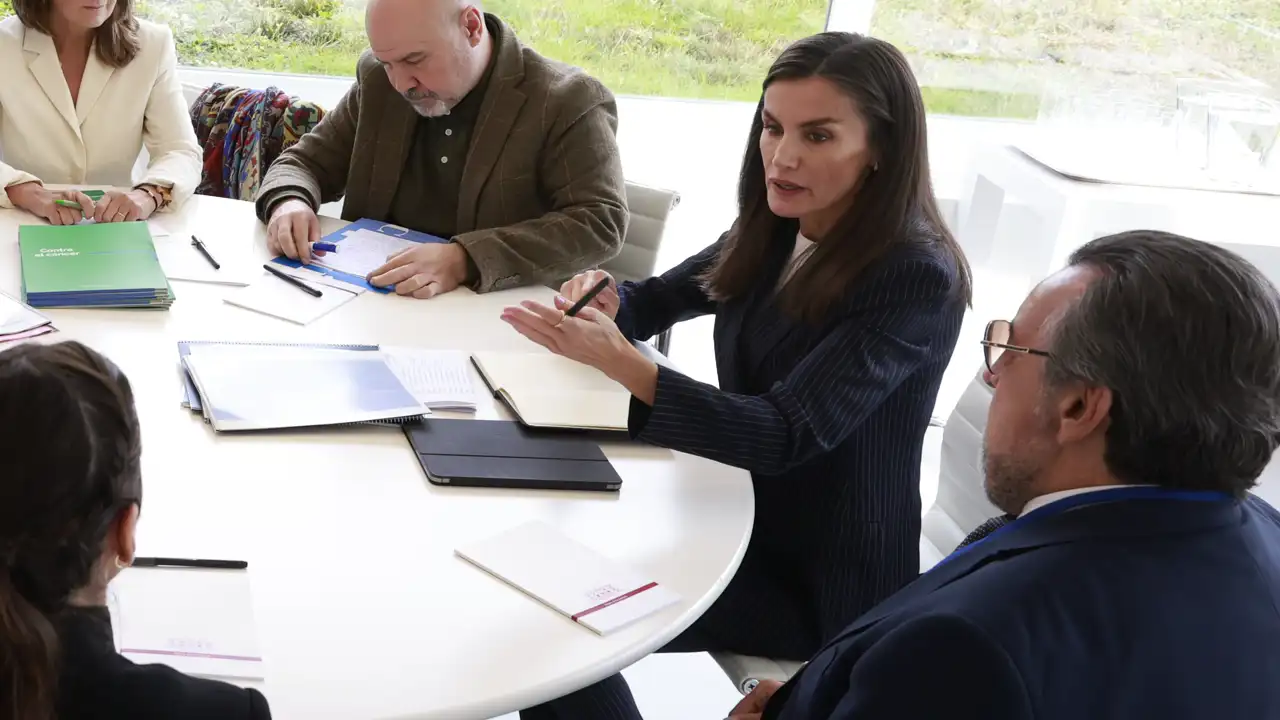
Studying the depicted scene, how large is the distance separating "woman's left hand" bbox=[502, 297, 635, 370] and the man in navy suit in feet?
2.12

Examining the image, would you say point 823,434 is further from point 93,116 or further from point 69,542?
point 93,116

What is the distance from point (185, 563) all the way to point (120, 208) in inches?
51.9

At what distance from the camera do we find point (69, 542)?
900 mm

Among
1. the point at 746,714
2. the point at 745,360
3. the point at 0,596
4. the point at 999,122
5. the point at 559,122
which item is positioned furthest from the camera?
the point at 999,122

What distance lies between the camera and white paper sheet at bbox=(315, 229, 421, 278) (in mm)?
2281

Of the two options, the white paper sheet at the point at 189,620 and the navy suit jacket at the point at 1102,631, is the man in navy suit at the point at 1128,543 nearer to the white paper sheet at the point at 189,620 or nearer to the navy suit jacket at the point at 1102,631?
the navy suit jacket at the point at 1102,631

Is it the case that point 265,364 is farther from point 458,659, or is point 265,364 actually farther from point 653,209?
point 653,209

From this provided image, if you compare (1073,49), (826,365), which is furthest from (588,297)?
(1073,49)

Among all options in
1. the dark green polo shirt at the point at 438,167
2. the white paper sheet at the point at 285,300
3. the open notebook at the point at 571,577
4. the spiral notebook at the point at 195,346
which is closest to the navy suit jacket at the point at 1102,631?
the open notebook at the point at 571,577

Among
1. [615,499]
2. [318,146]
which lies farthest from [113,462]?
[318,146]

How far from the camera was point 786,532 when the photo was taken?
74.2 inches

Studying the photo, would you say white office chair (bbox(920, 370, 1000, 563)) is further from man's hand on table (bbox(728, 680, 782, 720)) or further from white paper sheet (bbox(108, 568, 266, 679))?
white paper sheet (bbox(108, 568, 266, 679))

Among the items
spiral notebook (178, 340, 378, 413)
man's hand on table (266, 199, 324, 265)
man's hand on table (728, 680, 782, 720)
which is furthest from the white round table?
man's hand on table (266, 199, 324, 265)

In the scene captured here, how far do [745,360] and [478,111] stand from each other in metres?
0.97
